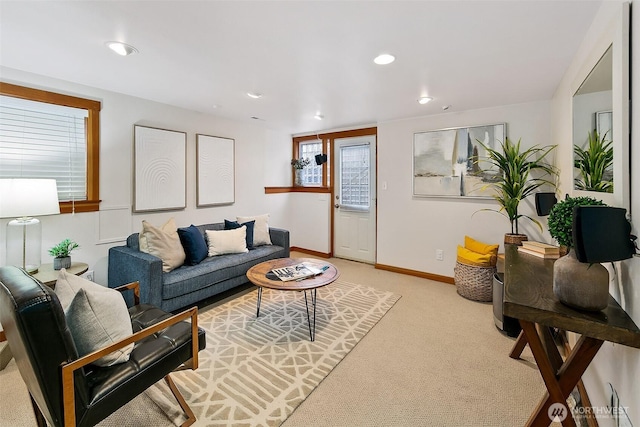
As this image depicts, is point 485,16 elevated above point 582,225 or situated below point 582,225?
above

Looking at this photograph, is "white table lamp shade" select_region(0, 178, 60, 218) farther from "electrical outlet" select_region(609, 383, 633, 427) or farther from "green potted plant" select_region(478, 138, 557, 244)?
"green potted plant" select_region(478, 138, 557, 244)

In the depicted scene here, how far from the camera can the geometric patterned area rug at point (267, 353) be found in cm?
169

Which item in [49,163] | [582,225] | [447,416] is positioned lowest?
[447,416]

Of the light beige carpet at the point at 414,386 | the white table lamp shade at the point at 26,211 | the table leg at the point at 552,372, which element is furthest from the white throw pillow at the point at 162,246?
the table leg at the point at 552,372

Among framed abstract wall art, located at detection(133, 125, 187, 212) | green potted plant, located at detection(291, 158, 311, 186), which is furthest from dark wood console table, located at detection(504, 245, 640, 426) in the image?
green potted plant, located at detection(291, 158, 311, 186)

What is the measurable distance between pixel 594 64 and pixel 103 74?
3.54 metres

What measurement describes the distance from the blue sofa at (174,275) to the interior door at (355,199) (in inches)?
74.6

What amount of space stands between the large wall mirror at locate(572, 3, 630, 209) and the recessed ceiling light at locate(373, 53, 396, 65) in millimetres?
1160

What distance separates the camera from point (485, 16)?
5.35ft

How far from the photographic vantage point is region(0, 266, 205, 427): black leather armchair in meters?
1.10

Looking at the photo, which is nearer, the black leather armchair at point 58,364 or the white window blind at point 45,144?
the black leather armchair at point 58,364

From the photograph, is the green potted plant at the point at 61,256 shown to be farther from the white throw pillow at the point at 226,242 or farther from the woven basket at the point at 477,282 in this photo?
the woven basket at the point at 477,282

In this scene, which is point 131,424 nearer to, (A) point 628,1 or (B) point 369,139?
(A) point 628,1

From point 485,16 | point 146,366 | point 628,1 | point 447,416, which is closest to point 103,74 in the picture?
point 146,366
